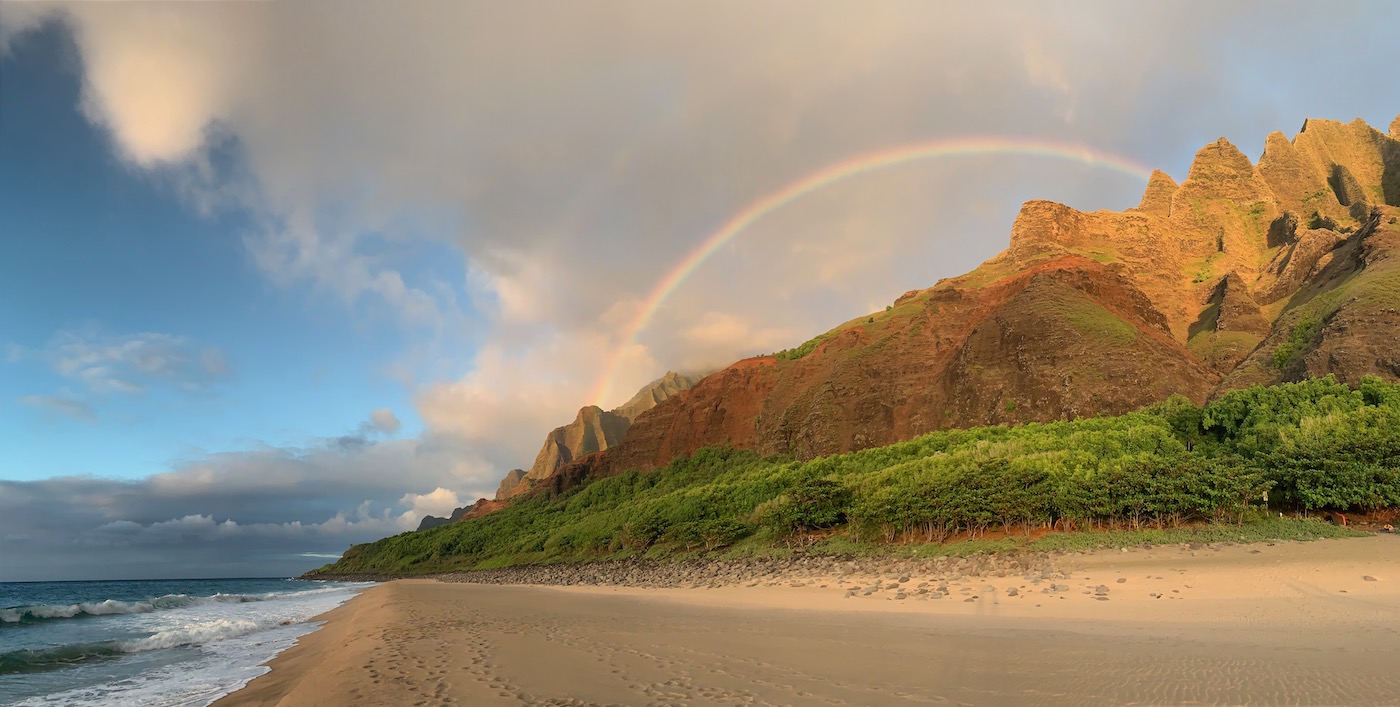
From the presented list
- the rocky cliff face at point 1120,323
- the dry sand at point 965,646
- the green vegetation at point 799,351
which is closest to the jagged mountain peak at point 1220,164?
the rocky cliff face at point 1120,323

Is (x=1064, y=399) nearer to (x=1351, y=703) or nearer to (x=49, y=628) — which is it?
(x=1351, y=703)

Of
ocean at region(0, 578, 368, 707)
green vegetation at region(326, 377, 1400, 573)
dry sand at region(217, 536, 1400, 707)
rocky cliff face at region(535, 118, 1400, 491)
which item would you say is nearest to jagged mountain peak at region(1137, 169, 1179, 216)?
rocky cliff face at region(535, 118, 1400, 491)

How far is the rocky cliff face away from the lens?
48031 mm

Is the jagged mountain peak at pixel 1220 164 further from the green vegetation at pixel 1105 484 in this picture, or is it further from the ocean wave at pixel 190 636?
the ocean wave at pixel 190 636

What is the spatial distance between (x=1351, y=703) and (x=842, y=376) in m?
67.4

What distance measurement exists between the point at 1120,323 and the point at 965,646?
56.9m

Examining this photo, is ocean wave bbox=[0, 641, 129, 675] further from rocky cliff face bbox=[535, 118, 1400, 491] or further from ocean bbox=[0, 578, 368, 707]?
rocky cliff face bbox=[535, 118, 1400, 491]

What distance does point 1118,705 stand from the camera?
7105mm

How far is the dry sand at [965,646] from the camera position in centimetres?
827

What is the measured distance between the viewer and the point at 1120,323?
56031 mm

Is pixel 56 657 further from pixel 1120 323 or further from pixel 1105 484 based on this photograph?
pixel 1120 323

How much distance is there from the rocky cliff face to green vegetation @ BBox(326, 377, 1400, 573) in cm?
1397

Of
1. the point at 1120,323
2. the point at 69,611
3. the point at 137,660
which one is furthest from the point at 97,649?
the point at 1120,323

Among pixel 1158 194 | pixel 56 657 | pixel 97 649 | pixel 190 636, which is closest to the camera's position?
pixel 56 657
